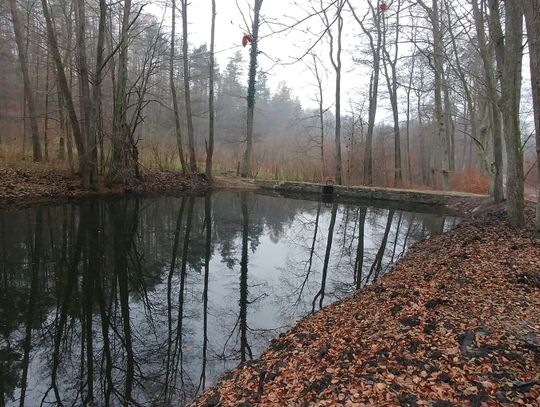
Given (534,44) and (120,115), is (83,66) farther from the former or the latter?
(534,44)

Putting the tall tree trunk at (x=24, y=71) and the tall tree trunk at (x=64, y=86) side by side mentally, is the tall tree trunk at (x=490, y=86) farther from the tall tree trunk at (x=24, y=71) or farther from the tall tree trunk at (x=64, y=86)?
the tall tree trunk at (x=24, y=71)

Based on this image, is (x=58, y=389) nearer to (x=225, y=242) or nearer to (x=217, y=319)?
(x=217, y=319)

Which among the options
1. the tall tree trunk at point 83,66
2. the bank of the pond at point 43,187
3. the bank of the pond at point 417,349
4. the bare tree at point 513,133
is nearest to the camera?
the bank of the pond at point 417,349

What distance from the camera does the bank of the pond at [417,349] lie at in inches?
86.1

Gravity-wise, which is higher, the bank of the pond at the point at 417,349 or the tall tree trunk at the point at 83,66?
the tall tree trunk at the point at 83,66

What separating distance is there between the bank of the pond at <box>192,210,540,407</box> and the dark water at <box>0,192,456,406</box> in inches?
22.0

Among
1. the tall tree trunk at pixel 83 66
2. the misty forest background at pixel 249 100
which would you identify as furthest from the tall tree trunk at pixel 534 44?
the tall tree trunk at pixel 83 66

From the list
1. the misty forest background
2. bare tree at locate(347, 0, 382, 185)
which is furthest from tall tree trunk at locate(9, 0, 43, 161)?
bare tree at locate(347, 0, 382, 185)

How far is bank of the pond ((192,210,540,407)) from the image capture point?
7.18 feet

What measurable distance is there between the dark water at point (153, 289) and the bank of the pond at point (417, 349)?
56cm

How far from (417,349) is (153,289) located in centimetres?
352

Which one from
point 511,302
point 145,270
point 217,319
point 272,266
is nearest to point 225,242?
point 272,266

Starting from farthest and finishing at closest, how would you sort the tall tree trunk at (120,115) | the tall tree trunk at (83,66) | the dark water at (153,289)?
the tall tree trunk at (120,115), the tall tree trunk at (83,66), the dark water at (153,289)

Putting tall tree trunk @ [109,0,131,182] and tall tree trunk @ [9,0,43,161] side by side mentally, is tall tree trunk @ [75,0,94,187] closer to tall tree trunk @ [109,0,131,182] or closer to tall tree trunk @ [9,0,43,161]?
tall tree trunk @ [109,0,131,182]
